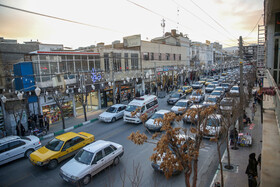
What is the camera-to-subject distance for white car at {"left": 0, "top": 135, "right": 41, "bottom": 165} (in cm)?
1098

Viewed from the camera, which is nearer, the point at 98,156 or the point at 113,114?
the point at 98,156

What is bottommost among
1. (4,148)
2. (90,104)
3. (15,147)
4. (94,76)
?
(15,147)

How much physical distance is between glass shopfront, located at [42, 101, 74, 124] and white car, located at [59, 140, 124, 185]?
1152 centimetres

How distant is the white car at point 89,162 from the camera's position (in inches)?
331

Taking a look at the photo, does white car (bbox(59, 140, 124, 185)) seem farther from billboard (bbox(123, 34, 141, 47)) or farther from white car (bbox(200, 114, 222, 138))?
billboard (bbox(123, 34, 141, 47))

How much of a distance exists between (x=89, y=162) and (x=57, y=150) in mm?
2839

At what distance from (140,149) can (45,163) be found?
569 centimetres

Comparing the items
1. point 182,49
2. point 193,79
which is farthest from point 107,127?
point 193,79

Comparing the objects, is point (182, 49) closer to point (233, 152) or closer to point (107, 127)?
point (107, 127)

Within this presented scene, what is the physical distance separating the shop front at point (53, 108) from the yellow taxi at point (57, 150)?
28.6ft

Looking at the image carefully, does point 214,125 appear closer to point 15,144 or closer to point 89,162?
point 89,162

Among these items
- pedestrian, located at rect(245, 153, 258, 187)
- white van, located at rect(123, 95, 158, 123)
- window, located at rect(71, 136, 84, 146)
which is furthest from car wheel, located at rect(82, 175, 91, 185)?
white van, located at rect(123, 95, 158, 123)

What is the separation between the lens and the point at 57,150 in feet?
34.7

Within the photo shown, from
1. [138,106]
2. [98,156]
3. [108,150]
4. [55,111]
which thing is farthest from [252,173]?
[55,111]
